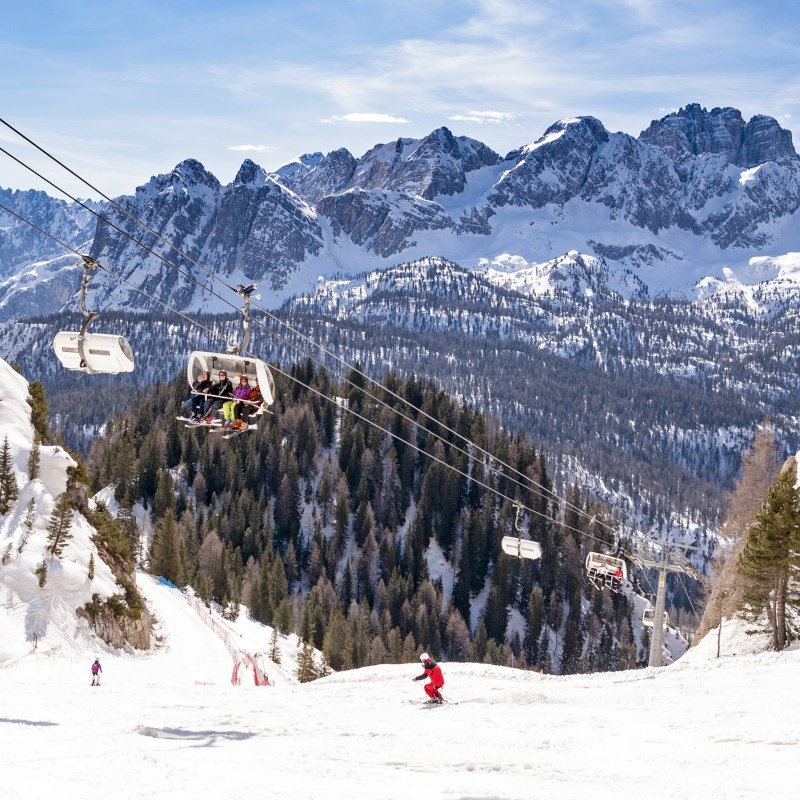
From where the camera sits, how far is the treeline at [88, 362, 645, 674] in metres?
110

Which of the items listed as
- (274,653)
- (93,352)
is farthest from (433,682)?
(274,653)

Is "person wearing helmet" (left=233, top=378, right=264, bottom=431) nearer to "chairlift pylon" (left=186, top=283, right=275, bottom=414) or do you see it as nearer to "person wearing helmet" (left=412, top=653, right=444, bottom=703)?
"chairlift pylon" (left=186, top=283, right=275, bottom=414)

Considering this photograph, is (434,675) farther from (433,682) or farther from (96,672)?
(96,672)

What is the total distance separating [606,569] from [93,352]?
31950 millimetres

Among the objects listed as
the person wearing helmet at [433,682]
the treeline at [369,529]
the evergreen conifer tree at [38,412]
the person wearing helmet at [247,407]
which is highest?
the person wearing helmet at [247,407]

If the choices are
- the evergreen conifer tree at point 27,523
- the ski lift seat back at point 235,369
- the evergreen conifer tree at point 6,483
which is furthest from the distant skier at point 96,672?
the evergreen conifer tree at point 6,483

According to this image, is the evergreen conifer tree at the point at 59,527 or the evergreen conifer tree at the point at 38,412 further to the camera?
the evergreen conifer tree at the point at 38,412

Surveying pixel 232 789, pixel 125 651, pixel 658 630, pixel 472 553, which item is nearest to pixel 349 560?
pixel 472 553

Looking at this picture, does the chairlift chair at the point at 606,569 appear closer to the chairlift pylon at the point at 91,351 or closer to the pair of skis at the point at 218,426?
the pair of skis at the point at 218,426

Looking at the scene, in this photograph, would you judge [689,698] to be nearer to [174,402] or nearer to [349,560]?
[349,560]

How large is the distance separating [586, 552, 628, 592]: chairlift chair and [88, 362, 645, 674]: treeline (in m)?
51.4

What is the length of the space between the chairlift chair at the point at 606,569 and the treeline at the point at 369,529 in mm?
51383

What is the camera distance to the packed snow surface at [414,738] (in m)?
16.9

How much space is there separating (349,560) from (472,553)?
17661 mm
